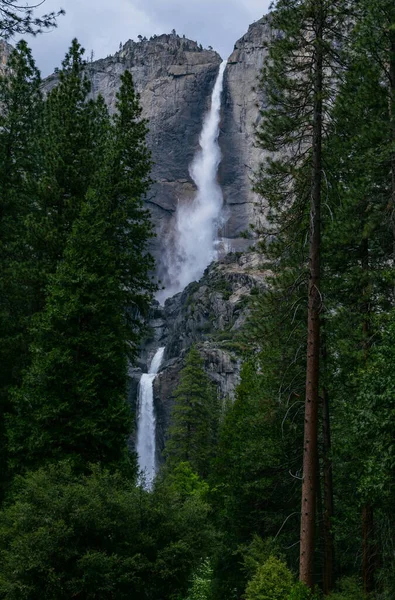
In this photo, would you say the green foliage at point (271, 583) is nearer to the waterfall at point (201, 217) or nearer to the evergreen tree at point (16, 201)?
the evergreen tree at point (16, 201)

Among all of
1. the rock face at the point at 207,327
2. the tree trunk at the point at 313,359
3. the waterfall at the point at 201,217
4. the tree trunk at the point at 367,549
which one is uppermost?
the waterfall at the point at 201,217

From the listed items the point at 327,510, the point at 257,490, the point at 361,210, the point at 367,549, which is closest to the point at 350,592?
the point at 367,549

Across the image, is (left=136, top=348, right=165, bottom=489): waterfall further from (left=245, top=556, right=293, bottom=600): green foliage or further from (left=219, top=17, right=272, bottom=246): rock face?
(left=245, top=556, right=293, bottom=600): green foliage

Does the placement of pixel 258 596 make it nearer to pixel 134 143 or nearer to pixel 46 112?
pixel 134 143

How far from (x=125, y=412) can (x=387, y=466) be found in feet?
23.3

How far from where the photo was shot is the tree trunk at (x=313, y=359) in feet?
32.8

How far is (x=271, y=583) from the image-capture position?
1093 cm

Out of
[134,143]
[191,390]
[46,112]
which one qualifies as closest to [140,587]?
[134,143]

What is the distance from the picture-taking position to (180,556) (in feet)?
35.0

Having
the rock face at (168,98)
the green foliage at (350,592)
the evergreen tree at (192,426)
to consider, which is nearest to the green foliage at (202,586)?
the green foliage at (350,592)

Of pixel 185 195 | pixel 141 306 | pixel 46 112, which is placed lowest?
pixel 141 306

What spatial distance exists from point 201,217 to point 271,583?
9502 cm

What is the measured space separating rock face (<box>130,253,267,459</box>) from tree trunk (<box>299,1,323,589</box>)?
4162 cm

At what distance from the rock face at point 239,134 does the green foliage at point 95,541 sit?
3539 inches
